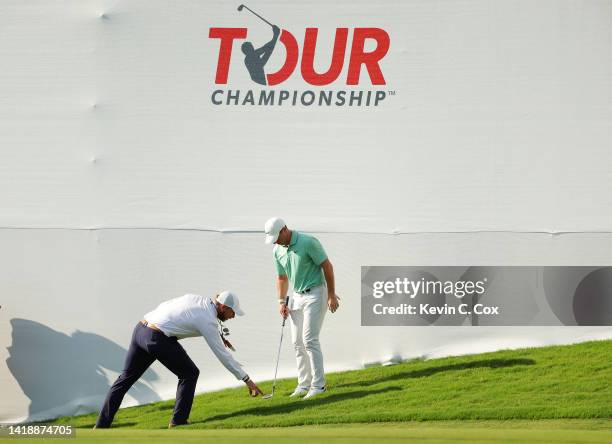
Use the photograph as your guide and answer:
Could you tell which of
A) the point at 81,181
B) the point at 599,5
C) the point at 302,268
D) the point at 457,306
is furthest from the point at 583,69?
the point at 81,181

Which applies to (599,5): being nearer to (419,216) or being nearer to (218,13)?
(419,216)

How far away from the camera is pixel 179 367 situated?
6.73m

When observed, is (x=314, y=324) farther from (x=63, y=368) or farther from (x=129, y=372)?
(x=63, y=368)

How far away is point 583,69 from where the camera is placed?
7895mm

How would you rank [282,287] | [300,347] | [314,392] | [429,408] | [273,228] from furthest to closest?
[282,287] < [300,347] < [314,392] < [273,228] < [429,408]

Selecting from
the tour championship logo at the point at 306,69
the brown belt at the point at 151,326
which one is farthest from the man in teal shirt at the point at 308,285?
the tour championship logo at the point at 306,69

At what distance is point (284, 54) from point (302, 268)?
1.86 m

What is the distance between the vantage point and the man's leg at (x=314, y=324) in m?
7.15

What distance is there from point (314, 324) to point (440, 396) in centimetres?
101

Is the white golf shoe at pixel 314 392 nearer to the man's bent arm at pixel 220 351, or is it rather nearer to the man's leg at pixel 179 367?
the man's bent arm at pixel 220 351

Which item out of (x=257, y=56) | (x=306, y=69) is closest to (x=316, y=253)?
(x=306, y=69)

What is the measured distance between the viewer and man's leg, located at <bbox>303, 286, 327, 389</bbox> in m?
7.15

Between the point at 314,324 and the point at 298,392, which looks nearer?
the point at 314,324

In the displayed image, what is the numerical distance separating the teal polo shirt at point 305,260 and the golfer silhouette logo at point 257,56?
1504mm
